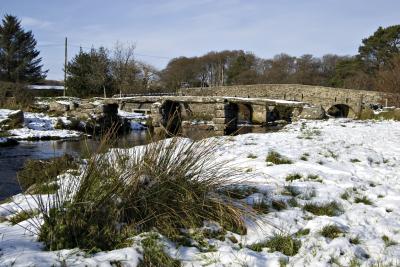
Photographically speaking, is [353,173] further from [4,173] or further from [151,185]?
[4,173]

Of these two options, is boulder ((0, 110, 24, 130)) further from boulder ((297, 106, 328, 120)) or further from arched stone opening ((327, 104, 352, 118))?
arched stone opening ((327, 104, 352, 118))

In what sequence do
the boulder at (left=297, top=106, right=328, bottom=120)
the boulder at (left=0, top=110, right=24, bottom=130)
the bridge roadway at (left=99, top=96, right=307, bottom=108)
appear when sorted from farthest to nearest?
the bridge roadway at (left=99, top=96, right=307, bottom=108) < the boulder at (left=0, top=110, right=24, bottom=130) < the boulder at (left=297, top=106, right=328, bottom=120)

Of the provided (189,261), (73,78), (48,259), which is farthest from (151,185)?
(73,78)

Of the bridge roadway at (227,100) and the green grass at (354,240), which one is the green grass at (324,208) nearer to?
the green grass at (354,240)

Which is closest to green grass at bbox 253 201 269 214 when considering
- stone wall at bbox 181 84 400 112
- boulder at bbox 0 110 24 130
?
boulder at bbox 0 110 24 130

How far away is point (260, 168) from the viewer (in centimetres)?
577

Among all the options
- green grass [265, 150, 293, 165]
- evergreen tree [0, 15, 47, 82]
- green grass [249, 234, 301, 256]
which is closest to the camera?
green grass [249, 234, 301, 256]

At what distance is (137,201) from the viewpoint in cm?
353

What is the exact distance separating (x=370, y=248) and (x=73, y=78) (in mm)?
36442

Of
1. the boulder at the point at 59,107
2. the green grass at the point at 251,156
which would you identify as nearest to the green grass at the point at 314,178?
the green grass at the point at 251,156

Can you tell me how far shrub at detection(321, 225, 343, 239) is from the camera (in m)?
3.59

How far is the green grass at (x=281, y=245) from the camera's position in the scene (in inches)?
129

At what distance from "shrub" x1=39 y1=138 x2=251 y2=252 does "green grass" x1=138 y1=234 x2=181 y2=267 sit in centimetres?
22

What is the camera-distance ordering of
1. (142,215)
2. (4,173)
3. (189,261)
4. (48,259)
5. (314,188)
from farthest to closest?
(4,173), (314,188), (142,215), (189,261), (48,259)
